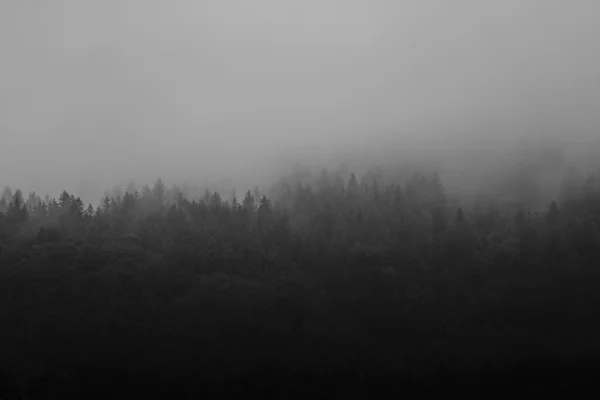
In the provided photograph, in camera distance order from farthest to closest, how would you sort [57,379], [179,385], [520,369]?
[520,369]
[179,385]
[57,379]

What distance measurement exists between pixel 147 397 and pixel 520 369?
118 metres

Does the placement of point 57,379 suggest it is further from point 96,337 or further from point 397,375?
point 397,375

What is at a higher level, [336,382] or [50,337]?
[50,337]

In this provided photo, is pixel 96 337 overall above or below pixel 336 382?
above

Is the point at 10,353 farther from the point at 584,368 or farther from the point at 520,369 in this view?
the point at 584,368

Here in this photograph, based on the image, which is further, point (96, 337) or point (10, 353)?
point (96, 337)

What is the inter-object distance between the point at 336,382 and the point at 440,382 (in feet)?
109

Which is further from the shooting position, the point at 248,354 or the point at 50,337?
the point at 248,354

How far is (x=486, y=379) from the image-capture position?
641ft

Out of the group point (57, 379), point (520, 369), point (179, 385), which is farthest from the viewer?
point (520, 369)

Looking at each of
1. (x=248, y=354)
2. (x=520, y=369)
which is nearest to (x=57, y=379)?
(x=248, y=354)

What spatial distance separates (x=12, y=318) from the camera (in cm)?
18938

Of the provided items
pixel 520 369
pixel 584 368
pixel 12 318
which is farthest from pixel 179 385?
pixel 584 368

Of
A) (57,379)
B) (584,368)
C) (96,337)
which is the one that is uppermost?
(96,337)
